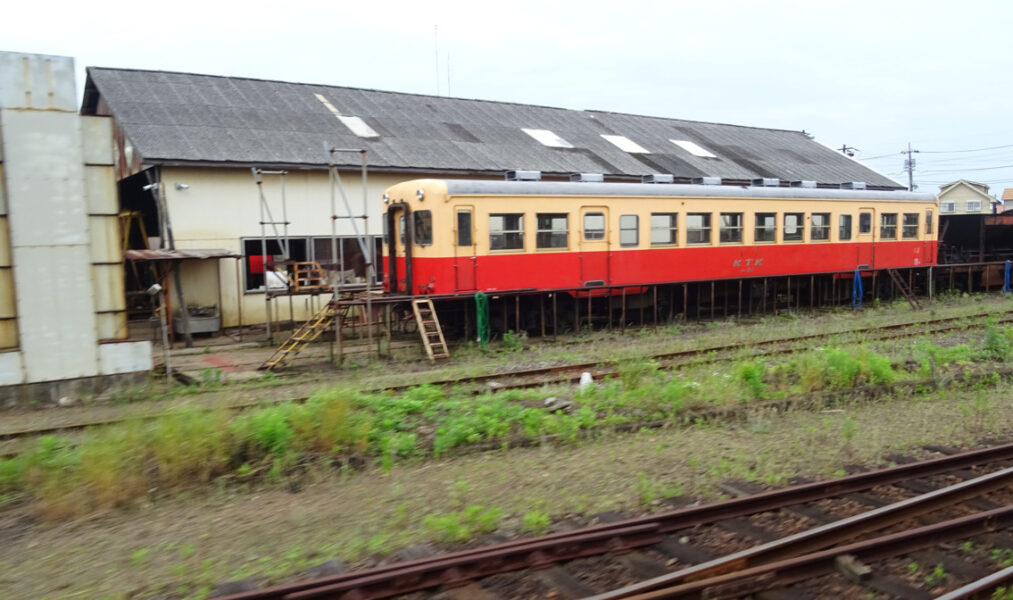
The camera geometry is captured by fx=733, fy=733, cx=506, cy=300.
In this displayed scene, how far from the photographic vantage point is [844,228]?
1986 centimetres

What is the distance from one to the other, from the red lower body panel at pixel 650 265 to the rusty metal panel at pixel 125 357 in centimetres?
547

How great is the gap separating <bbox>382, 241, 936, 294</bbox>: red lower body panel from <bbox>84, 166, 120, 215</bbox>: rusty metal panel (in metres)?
5.77

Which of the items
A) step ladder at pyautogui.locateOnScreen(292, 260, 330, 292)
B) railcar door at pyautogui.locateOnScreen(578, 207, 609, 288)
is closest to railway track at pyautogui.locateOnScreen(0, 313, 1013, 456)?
railcar door at pyautogui.locateOnScreen(578, 207, 609, 288)

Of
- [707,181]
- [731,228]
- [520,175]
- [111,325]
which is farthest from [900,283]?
[111,325]

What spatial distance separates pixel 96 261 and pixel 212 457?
5.21 m

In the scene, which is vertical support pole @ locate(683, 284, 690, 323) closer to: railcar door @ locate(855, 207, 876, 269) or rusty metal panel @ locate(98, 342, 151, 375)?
railcar door @ locate(855, 207, 876, 269)

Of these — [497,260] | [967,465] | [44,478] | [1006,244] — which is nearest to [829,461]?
[967,465]

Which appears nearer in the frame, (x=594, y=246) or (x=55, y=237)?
(x=55, y=237)

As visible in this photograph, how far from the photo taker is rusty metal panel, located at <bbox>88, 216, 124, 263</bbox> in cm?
1048

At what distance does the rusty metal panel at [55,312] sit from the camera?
391 inches

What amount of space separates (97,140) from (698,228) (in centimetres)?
1247

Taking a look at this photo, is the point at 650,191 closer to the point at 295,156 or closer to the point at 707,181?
the point at 707,181

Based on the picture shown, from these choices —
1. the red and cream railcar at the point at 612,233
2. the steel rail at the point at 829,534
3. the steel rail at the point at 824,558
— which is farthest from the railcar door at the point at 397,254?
the steel rail at the point at 824,558


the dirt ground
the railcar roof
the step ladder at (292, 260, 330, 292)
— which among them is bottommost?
the dirt ground
